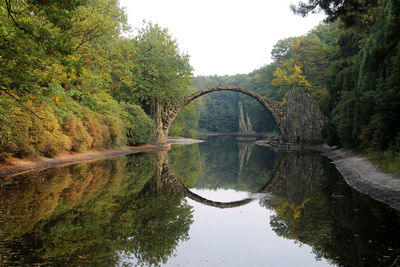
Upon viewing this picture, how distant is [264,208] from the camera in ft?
32.8

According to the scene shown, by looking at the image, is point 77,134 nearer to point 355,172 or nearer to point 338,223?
point 355,172

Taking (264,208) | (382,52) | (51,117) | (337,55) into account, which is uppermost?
(337,55)

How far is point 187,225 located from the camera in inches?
316

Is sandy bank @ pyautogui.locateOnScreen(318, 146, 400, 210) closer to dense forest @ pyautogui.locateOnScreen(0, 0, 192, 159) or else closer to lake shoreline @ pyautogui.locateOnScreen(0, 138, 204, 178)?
dense forest @ pyautogui.locateOnScreen(0, 0, 192, 159)

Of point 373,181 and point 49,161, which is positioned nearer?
point 373,181

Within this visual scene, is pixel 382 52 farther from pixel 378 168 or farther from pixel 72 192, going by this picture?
pixel 72 192

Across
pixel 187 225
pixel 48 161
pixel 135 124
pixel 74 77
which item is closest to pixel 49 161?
pixel 48 161

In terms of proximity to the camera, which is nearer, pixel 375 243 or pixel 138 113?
pixel 375 243

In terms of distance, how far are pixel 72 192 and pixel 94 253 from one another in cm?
572

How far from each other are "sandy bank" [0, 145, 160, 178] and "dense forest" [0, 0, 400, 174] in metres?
0.44

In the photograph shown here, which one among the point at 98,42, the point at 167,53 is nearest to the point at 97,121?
the point at 98,42

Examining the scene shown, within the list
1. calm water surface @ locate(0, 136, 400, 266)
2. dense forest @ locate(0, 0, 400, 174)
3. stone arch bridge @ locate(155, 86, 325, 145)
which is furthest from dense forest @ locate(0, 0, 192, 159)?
calm water surface @ locate(0, 136, 400, 266)

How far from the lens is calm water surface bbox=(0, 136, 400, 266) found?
569 cm

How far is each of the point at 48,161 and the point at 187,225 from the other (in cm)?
1227
